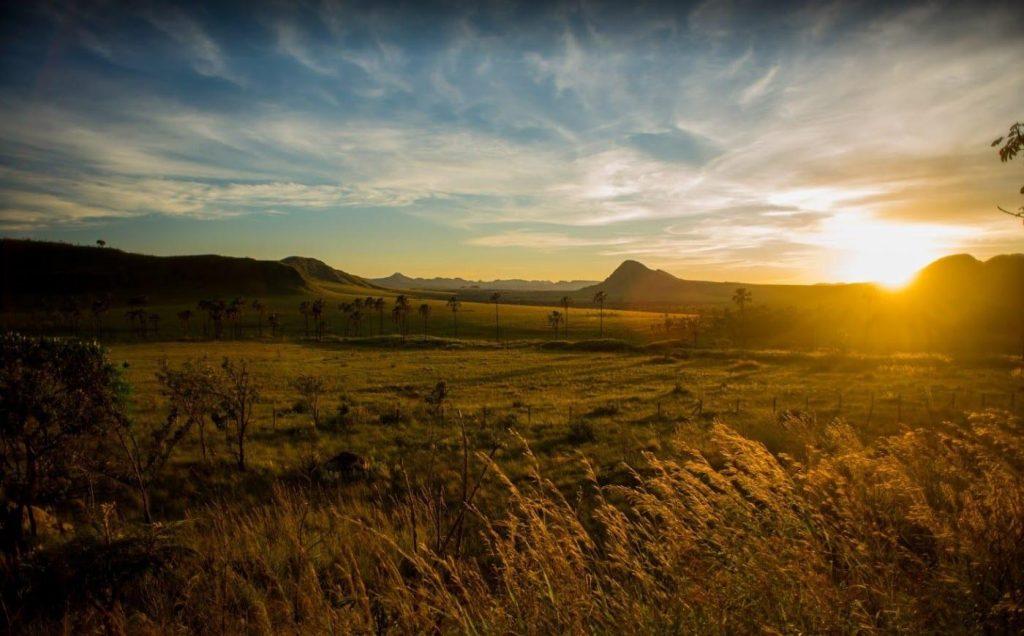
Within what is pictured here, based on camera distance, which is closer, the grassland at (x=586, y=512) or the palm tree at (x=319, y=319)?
the grassland at (x=586, y=512)

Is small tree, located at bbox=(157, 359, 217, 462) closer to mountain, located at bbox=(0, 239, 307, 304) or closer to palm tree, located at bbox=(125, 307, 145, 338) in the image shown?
palm tree, located at bbox=(125, 307, 145, 338)

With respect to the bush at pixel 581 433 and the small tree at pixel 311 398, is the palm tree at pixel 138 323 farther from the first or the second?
the bush at pixel 581 433

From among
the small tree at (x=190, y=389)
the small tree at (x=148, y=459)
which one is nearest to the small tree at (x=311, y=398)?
the small tree at (x=190, y=389)

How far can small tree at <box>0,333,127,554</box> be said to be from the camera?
980 cm

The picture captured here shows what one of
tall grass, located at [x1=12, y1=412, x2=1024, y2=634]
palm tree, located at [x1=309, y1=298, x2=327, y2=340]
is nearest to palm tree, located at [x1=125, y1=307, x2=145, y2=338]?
palm tree, located at [x1=309, y1=298, x2=327, y2=340]

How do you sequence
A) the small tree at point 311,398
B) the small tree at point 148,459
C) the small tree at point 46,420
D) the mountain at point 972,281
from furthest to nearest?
the mountain at point 972,281 → the small tree at point 311,398 → the small tree at point 148,459 → the small tree at point 46,420

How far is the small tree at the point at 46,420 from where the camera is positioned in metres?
9.80

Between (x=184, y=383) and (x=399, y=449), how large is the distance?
28.2 ft

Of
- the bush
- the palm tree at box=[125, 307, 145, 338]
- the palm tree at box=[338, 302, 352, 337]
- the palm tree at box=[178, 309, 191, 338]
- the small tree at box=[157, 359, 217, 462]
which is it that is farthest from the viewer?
the palm tree at box=[338, 302, 352, 337]

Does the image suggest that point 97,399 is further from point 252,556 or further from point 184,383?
Result: point 252,556

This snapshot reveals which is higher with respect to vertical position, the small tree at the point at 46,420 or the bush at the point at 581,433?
the small tree at the point at 46,420

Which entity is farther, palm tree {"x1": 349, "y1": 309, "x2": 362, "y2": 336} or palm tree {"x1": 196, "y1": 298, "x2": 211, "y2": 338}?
palm tree {"x1": 349, "y1": 309, "x2": 362, "y2": 336}

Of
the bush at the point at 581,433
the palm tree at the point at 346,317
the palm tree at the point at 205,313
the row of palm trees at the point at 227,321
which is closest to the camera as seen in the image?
the bush at the point at 581,433

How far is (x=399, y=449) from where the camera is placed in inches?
833
